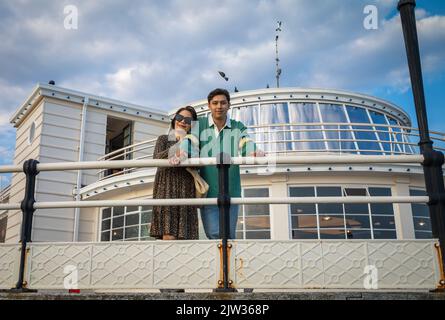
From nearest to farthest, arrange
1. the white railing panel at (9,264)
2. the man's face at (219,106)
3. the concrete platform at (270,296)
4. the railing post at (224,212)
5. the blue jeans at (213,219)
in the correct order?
1. the concrete platform at (270,296)
2. the railing post at (224,212)
3. the white railing panel at (9,264)
4. the blue jeans at (213,219)
5. the man's face at (219,106)

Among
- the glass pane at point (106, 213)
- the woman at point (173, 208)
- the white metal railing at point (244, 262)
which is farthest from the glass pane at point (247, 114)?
the white metal railing at point (244, 262)

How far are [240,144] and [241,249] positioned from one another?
3.99 feet

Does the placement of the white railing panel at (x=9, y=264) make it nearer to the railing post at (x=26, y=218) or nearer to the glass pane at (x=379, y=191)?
the railing post at (x=26, y=218)

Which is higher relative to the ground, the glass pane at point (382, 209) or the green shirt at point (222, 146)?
the glass pane at point (382, 209)

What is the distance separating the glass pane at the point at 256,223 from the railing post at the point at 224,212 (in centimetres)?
785

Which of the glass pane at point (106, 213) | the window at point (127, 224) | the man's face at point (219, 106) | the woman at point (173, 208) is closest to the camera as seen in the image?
the woman at point (173, 208)

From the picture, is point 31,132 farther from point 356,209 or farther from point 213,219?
point 213,219

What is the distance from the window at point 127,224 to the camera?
13008 millimetres

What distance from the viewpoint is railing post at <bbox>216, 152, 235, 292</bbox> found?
3352 millimetres

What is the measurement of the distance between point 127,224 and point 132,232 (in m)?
0.39

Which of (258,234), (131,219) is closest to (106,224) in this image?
(131,219)

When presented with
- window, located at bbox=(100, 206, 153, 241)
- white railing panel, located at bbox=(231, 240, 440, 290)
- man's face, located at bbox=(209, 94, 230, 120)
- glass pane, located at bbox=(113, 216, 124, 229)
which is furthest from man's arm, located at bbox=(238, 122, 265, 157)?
glass pane, located at bbox=(113, 216, 124, 229)

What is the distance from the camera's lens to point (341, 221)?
439 inches

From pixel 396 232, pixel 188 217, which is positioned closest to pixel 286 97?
pixel 396 232
